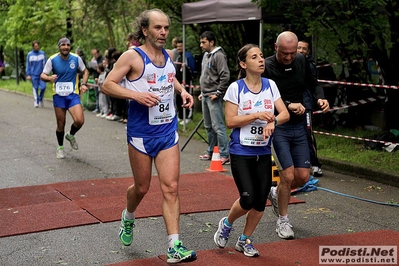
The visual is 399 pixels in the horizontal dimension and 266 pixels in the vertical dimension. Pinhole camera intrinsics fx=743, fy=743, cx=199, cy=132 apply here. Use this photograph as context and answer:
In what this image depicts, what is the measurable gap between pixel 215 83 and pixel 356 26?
8.67 ft

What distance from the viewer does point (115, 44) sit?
91.4 feet

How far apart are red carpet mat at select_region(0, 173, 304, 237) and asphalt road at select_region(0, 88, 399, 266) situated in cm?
30

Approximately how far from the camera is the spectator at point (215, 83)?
39.1ft

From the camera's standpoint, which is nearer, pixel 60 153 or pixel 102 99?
pixel 60 153

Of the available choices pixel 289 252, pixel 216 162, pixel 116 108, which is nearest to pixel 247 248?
pixel 289 252

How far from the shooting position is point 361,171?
1077cm

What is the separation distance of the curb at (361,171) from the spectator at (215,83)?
165cm

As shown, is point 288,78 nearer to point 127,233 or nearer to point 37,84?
point 127,233

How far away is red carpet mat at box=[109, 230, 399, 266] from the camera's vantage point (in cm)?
628

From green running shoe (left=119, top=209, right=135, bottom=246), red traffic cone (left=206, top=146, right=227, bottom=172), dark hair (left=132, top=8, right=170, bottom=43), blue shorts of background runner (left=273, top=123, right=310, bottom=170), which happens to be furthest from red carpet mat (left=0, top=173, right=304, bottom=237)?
dark hair (left=132, top=8, right=170, bottom=43)

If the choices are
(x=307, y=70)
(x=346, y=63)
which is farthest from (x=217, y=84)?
(x=307, y=70)

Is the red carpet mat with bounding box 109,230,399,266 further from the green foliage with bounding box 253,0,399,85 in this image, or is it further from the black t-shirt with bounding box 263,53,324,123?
the green foliage with bounding box 253,0,399,85

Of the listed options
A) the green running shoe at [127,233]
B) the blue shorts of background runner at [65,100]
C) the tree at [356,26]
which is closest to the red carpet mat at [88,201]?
the green running shoe at [127,233]

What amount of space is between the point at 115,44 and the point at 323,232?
2131 centimetres
